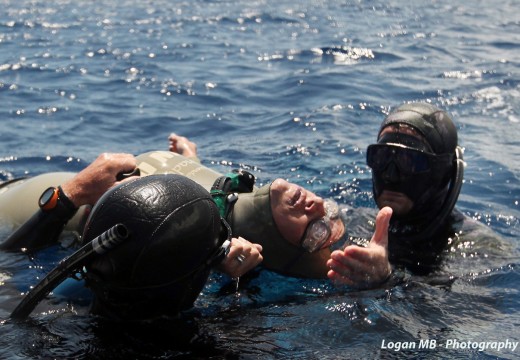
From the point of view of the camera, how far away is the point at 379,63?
13.2 metres

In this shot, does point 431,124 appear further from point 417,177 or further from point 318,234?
point 318,234

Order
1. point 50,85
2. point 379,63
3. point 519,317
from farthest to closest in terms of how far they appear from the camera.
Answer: point 379,63 < point 50,85 < point 519,317

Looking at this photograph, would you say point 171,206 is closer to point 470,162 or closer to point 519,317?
point 519,317

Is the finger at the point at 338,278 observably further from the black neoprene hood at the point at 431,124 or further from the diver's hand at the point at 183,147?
the diver's hand at the point at 183,147

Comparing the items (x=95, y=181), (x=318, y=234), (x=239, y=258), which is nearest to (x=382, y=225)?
(x=318, y=234)

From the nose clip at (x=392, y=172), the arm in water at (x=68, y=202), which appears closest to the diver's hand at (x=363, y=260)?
the nose clip at (x=392, y=172)

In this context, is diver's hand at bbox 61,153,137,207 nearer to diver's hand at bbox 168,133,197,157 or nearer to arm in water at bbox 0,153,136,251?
arm in water at bbox 0,153,136,251

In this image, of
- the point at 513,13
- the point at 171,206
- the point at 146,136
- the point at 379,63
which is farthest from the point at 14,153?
the point at 513,13

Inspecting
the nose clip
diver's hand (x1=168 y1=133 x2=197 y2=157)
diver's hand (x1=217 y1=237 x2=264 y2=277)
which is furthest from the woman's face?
diver's hand (x1=168 y1=133 x2=197 y2=157)

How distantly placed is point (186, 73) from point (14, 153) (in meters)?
4.41

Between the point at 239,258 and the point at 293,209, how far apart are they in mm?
693

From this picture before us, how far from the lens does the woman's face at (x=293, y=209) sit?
489cm

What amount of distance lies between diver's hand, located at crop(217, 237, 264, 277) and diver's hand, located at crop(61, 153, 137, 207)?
1093 mm

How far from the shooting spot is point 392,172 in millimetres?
5609
